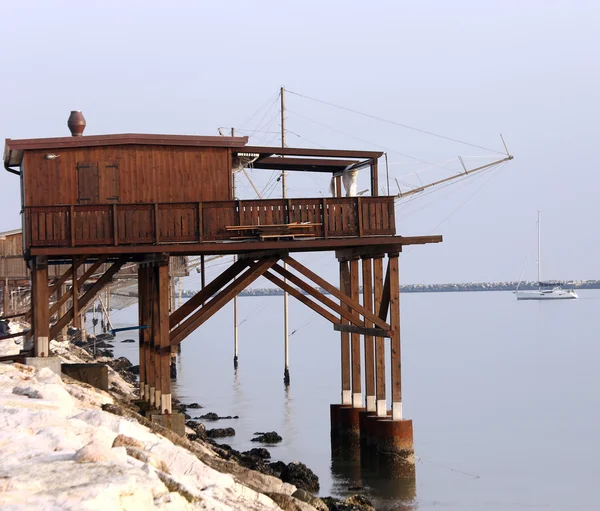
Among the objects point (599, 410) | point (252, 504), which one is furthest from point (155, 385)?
point (599, 410)

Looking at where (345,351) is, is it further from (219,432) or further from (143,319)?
(143,319)

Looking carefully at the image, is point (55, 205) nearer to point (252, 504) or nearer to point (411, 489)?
point (411, 489)

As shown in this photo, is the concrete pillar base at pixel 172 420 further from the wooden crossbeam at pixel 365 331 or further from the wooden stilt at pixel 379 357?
the wooden crossbeam at pixel 365 331

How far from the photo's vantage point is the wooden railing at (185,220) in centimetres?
2567

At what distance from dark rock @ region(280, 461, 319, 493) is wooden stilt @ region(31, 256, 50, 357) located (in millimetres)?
6493

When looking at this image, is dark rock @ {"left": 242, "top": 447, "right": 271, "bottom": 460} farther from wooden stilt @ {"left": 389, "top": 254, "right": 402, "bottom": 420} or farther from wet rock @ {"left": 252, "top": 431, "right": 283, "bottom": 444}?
wooden stilt @ {"left": 389, "top": 254, "right": 402, "bottom": 420}

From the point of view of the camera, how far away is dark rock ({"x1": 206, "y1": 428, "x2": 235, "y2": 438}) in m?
34.0

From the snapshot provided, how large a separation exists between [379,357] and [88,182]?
8687mm

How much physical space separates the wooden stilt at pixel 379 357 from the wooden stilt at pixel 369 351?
0.96 feet

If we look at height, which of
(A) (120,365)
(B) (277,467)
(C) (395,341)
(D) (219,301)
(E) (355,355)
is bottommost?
(B) (277,467)

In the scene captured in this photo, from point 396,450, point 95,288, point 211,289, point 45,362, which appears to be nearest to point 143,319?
point 95,288

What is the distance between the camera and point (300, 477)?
25719 millimetres

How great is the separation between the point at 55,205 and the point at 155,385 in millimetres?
5092

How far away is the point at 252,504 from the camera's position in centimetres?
1502
